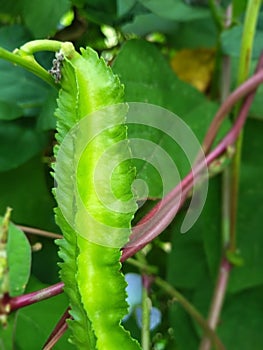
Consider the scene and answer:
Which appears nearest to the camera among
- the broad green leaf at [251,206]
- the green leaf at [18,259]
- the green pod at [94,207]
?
the green pod at [94,207]

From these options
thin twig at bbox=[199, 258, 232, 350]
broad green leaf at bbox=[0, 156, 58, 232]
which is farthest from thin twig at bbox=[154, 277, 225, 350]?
broad green leaf at bbox=[0, 156, 58, 232]

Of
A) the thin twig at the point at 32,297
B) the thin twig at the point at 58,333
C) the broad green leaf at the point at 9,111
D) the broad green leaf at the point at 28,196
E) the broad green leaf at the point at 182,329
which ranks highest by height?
the broad green leaf at the point at 9,111

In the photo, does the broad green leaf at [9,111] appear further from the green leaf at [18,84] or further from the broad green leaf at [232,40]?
the broad green leaf at [232,40]

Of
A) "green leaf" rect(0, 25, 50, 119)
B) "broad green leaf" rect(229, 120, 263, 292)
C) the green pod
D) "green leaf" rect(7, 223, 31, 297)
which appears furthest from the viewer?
"broad green leaf" rect(229, 120, 263, 292)

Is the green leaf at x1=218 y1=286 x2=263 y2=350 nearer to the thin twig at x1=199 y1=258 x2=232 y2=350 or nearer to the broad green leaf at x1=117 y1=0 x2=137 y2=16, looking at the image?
the thin twig at x1=199 y1=258 x2=232 y2=350

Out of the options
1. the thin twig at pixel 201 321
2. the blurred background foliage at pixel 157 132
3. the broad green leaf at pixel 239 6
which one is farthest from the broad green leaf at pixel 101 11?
the thin twig at pixel 201 321

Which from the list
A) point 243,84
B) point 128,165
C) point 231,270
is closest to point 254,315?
point 231,270
